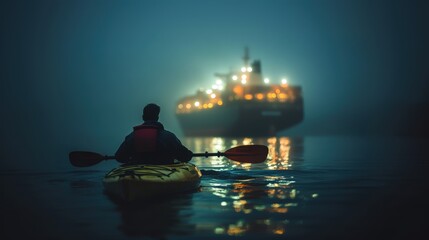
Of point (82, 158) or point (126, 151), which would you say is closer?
point (126, 151)

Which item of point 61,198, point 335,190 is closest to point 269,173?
point 335,190

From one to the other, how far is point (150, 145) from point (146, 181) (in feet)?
3.74

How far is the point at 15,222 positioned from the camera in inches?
310

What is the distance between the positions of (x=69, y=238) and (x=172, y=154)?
427cm

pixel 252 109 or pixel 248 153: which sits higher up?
pixel 252 109

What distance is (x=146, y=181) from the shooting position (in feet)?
30.7

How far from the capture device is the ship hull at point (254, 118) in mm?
81562

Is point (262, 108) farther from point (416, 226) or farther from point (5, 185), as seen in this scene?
point (416, 226)

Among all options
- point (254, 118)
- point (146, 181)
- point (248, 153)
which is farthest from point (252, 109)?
point (146, 181)

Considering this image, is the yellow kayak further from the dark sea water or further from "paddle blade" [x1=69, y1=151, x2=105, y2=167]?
"paddle blade" [x1=69, y1=151, x2=105, y2=167]

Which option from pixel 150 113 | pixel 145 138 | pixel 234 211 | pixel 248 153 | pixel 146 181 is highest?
pixel 150 113

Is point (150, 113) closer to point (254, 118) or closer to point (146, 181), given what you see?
point (146, 181)

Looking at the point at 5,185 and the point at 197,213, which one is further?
the point at 5,185

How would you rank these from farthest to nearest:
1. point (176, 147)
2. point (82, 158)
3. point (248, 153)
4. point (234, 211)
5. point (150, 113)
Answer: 1. point (248, 153)
2. point (82, 158)
3. point (176, 147)
4. point (150, 113)
5. point (234, 211)
